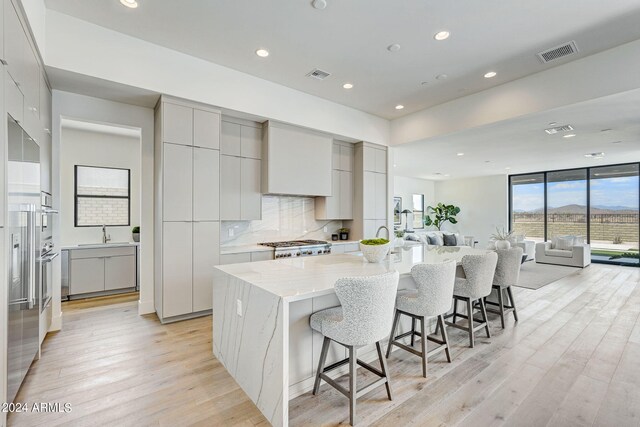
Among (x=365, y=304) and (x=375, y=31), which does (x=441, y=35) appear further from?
(x=365, y=304)

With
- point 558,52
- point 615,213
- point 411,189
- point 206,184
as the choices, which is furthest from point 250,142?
point 615,213

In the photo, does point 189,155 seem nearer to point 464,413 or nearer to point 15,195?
point 15,195

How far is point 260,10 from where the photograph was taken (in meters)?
2.85

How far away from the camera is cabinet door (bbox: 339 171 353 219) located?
18.7ft

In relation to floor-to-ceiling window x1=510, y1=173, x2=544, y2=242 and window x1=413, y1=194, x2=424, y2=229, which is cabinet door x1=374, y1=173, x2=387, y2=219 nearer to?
window x1=413, y1=194, x2=424, y2=229

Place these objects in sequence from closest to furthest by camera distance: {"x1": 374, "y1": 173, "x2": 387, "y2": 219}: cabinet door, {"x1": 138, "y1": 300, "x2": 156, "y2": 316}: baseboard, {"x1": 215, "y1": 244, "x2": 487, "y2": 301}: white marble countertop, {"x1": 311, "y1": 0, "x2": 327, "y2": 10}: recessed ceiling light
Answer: {"x1": 215, "y1": 244, "x2": 487, "y2": 301}: white marble countertop < {"x1": 311, "y1": 0, "x2": 327, "y2": 10}: recessed ceiling light < {"x1": 138, "y1": 300, "x2": 156, "y2": 316}: baseboard < {"x1": 374, "y1": 173, "x2": 387, "y2": 219}: cabinet door

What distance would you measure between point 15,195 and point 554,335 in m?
5.02

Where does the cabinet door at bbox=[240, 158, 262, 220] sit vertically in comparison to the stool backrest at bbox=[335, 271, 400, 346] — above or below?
above

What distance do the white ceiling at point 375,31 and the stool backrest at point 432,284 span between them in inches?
95.6

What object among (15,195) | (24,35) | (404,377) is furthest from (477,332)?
A: (24,35)

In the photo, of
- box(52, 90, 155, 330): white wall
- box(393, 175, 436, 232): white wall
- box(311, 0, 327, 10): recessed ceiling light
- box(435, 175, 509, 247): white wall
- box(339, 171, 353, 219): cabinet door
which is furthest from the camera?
box(393, 175, 436, 232): white wall

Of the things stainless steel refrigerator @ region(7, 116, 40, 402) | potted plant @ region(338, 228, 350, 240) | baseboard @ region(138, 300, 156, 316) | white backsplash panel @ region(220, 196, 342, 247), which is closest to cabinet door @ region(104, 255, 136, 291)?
baseboard @ region(138, 300, 156, 316)

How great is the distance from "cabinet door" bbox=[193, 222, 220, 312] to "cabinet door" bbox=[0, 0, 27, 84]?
2145 mm

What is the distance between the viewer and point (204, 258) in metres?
3.89
